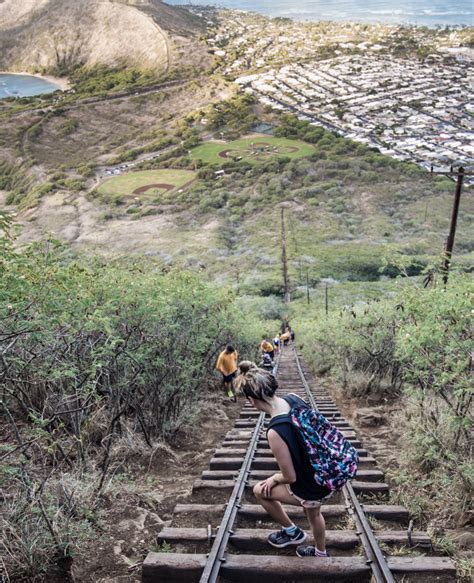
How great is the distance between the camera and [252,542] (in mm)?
4477

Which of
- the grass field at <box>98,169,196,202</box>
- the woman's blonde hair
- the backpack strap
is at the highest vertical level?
the woman's blonde hair

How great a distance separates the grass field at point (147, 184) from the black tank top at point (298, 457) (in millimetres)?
91826

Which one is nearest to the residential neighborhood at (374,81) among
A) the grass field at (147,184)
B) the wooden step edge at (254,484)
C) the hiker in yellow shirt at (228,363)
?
the grass field at (147,184)

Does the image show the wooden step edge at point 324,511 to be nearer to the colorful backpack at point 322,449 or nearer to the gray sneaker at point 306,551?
the gray sneaker at point 306,551

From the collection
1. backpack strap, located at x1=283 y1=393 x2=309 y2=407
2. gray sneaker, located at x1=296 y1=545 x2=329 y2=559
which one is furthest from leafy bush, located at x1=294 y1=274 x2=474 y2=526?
backpack strap, located at x1=283 y1=393 x2=309 y2=407

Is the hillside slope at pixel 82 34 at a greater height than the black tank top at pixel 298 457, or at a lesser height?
greater

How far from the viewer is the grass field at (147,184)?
97.9 metres

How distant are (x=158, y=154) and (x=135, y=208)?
35.0 m

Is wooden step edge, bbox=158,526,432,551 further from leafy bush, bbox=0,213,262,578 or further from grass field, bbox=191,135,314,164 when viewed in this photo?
grass field, bbox=191,135,314,164

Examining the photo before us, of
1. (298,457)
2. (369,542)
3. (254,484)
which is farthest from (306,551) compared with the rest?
(254,484)

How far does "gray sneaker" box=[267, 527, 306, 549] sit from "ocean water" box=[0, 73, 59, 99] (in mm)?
174778

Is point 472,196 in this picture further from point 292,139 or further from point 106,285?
point 106,285

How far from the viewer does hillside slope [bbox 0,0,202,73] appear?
558 feet

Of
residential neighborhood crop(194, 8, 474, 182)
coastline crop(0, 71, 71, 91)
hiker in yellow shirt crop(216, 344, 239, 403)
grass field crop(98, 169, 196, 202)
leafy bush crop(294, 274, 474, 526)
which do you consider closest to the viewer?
leafy bush crop(294, 274, 474, 526)
